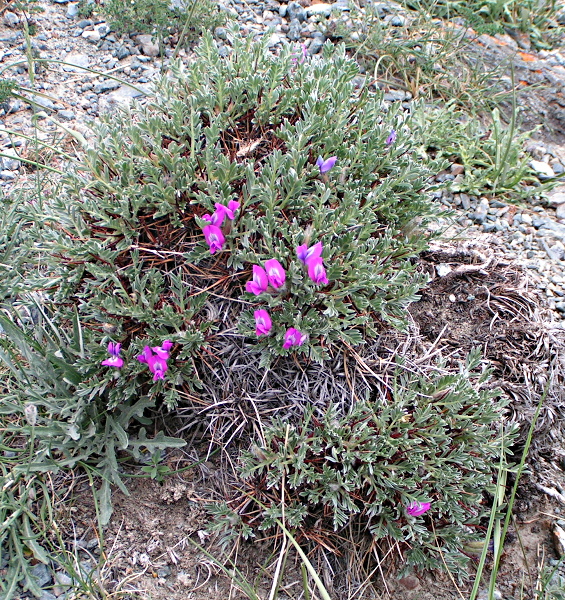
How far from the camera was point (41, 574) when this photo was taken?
87.4 inches

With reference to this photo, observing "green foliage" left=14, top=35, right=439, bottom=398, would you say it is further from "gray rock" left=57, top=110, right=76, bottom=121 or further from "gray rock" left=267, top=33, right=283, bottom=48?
"gray rock" left=267, top=33, right=283, bottom=48

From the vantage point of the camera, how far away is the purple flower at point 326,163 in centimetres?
246

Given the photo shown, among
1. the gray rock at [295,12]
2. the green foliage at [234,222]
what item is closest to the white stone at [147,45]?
the gray rock at [295,12]

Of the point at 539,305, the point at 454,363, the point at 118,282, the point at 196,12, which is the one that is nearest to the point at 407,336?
the point at 454,363

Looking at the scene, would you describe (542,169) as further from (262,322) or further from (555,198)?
(262,322)

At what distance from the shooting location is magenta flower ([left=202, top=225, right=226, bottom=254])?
7.59 feet

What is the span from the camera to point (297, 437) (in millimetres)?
2283

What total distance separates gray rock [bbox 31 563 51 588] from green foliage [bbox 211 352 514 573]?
0.67m

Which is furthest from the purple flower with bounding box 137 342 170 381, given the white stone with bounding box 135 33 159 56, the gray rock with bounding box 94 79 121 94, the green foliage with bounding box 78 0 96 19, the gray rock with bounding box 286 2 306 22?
the gray rock with bounding box 286 2 306 22

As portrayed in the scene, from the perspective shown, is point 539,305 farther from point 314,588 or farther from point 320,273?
point 314,588

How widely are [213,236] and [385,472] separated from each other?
1177mm

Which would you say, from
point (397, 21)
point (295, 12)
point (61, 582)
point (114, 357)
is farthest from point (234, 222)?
point (397, 21)

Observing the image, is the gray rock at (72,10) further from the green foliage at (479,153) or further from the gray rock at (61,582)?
the gray rock at (61,582)

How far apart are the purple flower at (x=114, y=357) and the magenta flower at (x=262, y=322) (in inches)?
21.8
